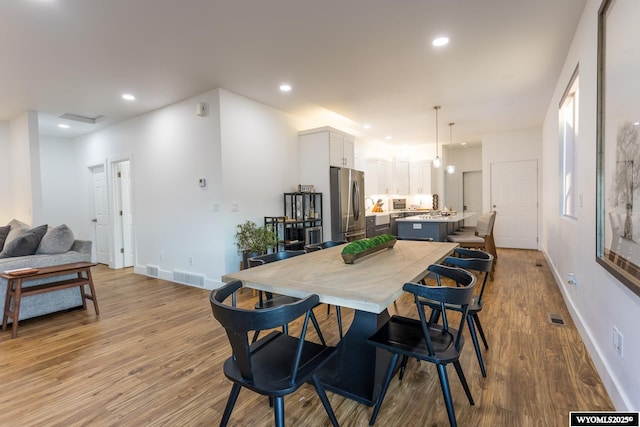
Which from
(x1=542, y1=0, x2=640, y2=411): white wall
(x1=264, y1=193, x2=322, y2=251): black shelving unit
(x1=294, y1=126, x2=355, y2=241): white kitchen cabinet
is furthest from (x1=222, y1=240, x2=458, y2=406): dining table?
(x1=294, y1=126, x2=355, y2=241): white kitchen cabinet

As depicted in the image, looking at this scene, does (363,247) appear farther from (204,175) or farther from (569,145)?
(569,145)

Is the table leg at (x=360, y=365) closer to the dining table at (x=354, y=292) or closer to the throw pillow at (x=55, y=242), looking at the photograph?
the dining table at (x=354, y=292)

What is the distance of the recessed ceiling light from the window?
136 centimetres

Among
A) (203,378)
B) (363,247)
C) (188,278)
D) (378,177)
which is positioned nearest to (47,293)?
(188,278)

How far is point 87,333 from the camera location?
2.93 meters

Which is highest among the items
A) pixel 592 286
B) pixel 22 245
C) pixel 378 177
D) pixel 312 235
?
pixel 378 177

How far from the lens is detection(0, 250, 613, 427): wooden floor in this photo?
5.59ft

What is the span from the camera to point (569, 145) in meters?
3.76

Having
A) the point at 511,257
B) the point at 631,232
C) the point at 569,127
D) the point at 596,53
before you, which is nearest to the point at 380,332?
the point at 631,232

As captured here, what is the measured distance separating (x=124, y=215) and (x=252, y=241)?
3405mm

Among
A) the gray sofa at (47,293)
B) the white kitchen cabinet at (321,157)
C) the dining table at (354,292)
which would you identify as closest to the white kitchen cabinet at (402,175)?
the white kitchen cabinet at (321,157)

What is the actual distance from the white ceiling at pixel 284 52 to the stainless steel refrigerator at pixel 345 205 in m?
→ 1.18

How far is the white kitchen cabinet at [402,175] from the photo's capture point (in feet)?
28.0

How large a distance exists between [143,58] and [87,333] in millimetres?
2785
